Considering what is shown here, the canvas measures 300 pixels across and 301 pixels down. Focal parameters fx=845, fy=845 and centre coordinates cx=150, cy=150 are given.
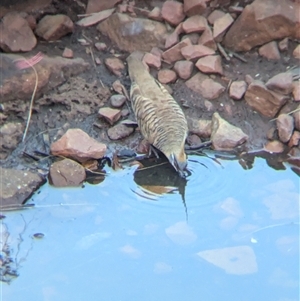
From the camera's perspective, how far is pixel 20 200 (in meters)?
4.05

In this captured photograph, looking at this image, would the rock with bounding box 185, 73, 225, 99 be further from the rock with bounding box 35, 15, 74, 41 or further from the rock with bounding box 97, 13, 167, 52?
the rock with bounding box 35, 15, 74, 41

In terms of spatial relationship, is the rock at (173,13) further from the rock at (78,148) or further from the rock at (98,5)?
the rock at (78,148)

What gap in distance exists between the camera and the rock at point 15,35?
459 cm

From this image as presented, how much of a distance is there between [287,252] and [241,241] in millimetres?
214

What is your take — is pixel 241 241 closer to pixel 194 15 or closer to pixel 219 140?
pixel 219 140

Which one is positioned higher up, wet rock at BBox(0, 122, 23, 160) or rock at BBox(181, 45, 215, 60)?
rock at BBox(181, 45, 215, 60)

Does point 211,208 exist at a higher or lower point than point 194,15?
lower

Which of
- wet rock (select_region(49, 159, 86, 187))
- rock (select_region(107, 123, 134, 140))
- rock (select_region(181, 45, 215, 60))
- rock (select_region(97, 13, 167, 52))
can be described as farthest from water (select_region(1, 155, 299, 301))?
rock (select_region(97, 13, 167, 52))

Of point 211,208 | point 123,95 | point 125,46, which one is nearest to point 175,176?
point 211,208

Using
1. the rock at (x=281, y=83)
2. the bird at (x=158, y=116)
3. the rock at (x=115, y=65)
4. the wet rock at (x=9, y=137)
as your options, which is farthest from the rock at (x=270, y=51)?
the wet rock at (x=9, y=137)

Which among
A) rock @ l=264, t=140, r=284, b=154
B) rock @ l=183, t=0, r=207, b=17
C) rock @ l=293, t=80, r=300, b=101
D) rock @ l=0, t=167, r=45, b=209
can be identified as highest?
rock @ l=183, t=0, r=207, b=17

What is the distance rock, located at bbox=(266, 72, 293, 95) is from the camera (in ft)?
14.9

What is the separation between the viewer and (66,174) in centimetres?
418

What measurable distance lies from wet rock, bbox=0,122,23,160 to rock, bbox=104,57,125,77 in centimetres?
62
